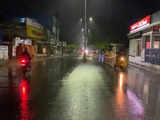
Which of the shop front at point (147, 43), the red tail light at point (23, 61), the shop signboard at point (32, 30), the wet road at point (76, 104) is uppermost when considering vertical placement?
the shop signboard at point (32, 30)

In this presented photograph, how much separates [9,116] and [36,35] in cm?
3966

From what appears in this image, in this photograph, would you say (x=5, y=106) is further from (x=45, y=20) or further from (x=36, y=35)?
(x=45, y=20)

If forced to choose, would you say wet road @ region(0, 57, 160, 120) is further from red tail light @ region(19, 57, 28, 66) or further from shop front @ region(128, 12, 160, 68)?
shop front @ region(128, 12, 160, 68)

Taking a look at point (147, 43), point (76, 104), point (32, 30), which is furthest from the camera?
point (32, 30)

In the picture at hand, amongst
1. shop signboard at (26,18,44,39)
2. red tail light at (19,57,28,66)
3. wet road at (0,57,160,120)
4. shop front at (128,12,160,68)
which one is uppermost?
shop signboard at (26,18,44,39)

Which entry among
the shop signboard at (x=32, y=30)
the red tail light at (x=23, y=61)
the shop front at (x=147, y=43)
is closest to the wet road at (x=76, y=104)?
the red tail light at (x=23, y=61)

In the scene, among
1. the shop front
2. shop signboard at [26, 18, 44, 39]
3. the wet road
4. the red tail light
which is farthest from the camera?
shop signboard at [26, 18, 44, 39]

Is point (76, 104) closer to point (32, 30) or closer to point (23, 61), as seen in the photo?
point (23, 61)

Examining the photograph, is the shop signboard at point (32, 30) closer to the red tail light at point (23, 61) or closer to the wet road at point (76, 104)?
the red tail light at point (23, 61)

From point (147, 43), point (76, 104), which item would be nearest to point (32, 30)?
point (147, 43)

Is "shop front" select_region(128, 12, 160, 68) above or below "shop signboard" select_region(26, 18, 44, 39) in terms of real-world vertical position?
below

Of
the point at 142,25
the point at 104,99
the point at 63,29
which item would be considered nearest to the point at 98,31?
the point at 63,29

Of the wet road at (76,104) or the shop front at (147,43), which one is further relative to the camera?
the shop front at (147,43)

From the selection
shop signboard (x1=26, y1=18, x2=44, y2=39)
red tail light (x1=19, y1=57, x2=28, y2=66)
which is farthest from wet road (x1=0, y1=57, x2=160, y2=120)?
shop signboard (x1=26, y1=18, x2=44, y2=39)
